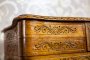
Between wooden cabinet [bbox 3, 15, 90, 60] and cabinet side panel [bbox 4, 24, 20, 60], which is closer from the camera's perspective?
wooden cabinet [bbox 3, 15, 90, 60]

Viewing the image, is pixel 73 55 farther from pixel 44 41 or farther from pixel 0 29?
pixel 0 29

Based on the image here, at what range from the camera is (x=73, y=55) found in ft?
3.84

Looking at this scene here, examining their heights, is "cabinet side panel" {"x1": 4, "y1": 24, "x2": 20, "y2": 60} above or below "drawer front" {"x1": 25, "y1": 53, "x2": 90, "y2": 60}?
above

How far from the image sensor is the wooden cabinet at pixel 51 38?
1.04m

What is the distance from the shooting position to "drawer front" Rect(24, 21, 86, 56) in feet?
3.42

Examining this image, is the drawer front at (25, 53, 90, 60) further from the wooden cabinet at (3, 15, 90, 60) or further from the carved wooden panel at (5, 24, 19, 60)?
the carved wooden panel at (5, 24, 19, 60)

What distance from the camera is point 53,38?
1120 millimetres

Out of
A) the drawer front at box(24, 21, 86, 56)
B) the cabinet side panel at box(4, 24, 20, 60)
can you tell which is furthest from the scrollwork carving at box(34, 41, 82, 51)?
the cabinet side panel at box(4, 24, 20, 60)

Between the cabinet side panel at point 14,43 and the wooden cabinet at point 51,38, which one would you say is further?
the cabinet side panel at point 14,43

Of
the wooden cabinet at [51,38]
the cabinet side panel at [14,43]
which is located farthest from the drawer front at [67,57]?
the cabinet side panel at [14,43]

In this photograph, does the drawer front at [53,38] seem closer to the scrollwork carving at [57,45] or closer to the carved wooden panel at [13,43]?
the scrollwork carving at [57,45]

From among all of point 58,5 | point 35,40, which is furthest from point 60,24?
point 58,5

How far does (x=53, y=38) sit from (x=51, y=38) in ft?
0.05

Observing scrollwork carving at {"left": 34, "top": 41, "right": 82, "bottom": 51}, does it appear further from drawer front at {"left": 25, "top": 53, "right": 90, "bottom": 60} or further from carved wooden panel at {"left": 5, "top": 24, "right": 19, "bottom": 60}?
carved wooden panel at {"left": 5, "top": 24, "right": 19, "bottom": 60}
